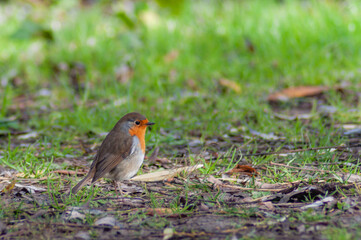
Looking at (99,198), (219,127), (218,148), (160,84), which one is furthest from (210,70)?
(99,198)

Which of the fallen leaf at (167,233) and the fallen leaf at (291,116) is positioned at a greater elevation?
the fallen leaf at (167,233)

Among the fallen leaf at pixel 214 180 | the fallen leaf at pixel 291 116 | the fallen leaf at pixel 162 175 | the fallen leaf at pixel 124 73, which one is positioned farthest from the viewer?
the fallen leaf at pixel 124 73

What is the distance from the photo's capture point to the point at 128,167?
372 cm

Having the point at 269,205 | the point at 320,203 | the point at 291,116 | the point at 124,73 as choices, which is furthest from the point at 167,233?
the point at 124,73

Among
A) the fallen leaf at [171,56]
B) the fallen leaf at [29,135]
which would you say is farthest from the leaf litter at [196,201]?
the fallen leaf at [171,56]

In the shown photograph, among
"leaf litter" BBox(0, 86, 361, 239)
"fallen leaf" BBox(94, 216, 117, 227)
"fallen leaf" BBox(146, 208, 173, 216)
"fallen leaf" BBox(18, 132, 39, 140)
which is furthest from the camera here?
"fallen leaf" BBox(18, 132, 39, 140)

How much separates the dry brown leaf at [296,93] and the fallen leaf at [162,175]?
8.67ft

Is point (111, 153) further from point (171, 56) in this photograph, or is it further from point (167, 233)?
point (171, 56)

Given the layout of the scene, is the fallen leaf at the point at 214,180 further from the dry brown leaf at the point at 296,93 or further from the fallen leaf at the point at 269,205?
the dry brown leaf at the point at 296,93

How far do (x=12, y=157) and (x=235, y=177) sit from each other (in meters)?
2.06

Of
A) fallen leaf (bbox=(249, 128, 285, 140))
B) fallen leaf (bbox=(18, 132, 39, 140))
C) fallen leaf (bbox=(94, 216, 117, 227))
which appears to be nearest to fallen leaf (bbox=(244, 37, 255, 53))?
fallen leaf (bbox=(249, 128, 285, 140))

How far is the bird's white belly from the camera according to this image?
146 inches

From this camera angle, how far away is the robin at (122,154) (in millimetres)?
3687

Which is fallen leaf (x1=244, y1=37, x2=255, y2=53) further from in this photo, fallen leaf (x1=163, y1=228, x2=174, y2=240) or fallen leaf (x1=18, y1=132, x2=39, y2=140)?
fallen leaf (x1=163, y1=228, x2=174, y2=240)
